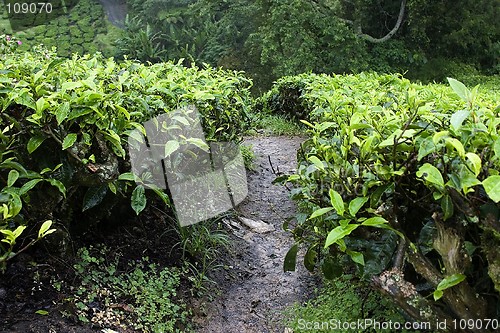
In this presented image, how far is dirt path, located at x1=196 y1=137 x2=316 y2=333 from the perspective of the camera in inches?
94.7

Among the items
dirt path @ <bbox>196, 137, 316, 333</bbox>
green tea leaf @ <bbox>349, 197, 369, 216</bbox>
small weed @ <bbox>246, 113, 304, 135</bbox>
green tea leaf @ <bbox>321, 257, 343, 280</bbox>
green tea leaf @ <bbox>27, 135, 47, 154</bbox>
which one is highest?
green tea leaf @ <bbox>27, 135, 47, 154</bbox>

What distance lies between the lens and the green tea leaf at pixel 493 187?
119cm

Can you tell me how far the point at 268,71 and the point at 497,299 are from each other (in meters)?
13.7

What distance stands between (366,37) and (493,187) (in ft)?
41.8

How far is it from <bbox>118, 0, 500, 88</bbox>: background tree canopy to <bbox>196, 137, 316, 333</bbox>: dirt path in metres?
9.14

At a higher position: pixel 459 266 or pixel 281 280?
pixel 459 266

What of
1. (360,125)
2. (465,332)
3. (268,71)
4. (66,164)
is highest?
(360,125)

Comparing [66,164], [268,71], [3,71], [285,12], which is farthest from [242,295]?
[268,71]

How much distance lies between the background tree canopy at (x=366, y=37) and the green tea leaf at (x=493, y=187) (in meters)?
11.4

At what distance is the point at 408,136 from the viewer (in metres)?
1.47

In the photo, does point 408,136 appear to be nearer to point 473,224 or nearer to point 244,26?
point 473,224

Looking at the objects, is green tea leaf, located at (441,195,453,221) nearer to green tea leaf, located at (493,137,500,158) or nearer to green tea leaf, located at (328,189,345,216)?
green tea leaf, located at (493,137,500,158)

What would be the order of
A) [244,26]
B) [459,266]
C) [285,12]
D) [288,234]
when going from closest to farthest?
1. [459,266]
2. [288,234]
3. [285,12]
4. [244,26]

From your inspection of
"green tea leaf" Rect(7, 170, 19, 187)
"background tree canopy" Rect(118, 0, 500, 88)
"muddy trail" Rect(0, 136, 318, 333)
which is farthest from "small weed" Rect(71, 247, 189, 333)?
"background tree canopy" Rect(118, 0, 500, 88)
